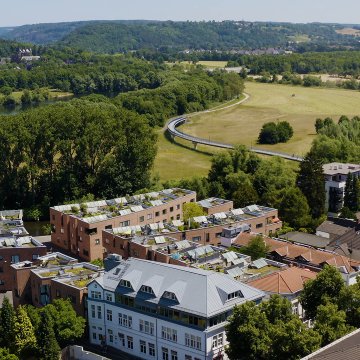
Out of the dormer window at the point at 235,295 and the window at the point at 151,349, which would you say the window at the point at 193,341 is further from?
the dormer window at the point at 235,295

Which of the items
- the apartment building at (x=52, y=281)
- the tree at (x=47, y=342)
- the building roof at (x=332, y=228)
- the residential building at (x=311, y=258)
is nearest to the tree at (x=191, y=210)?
the residential building at (x=311, y=258)

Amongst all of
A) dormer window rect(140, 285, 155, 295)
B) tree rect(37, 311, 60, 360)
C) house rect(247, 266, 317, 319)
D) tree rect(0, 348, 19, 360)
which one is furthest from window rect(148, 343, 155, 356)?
tree rect(0, 348, 19, 360)

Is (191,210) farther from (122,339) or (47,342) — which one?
(47,342)

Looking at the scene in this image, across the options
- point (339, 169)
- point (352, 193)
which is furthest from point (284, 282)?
point (339, 169)

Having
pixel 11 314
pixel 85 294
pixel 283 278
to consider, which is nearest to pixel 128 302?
pixel 85 294

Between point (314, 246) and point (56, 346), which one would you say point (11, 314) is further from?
point (314, 246)

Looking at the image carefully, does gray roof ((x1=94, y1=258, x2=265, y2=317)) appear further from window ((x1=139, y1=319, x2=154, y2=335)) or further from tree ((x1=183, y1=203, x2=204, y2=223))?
tree ((x1=183, y1=203, x2=204, y2=223))
